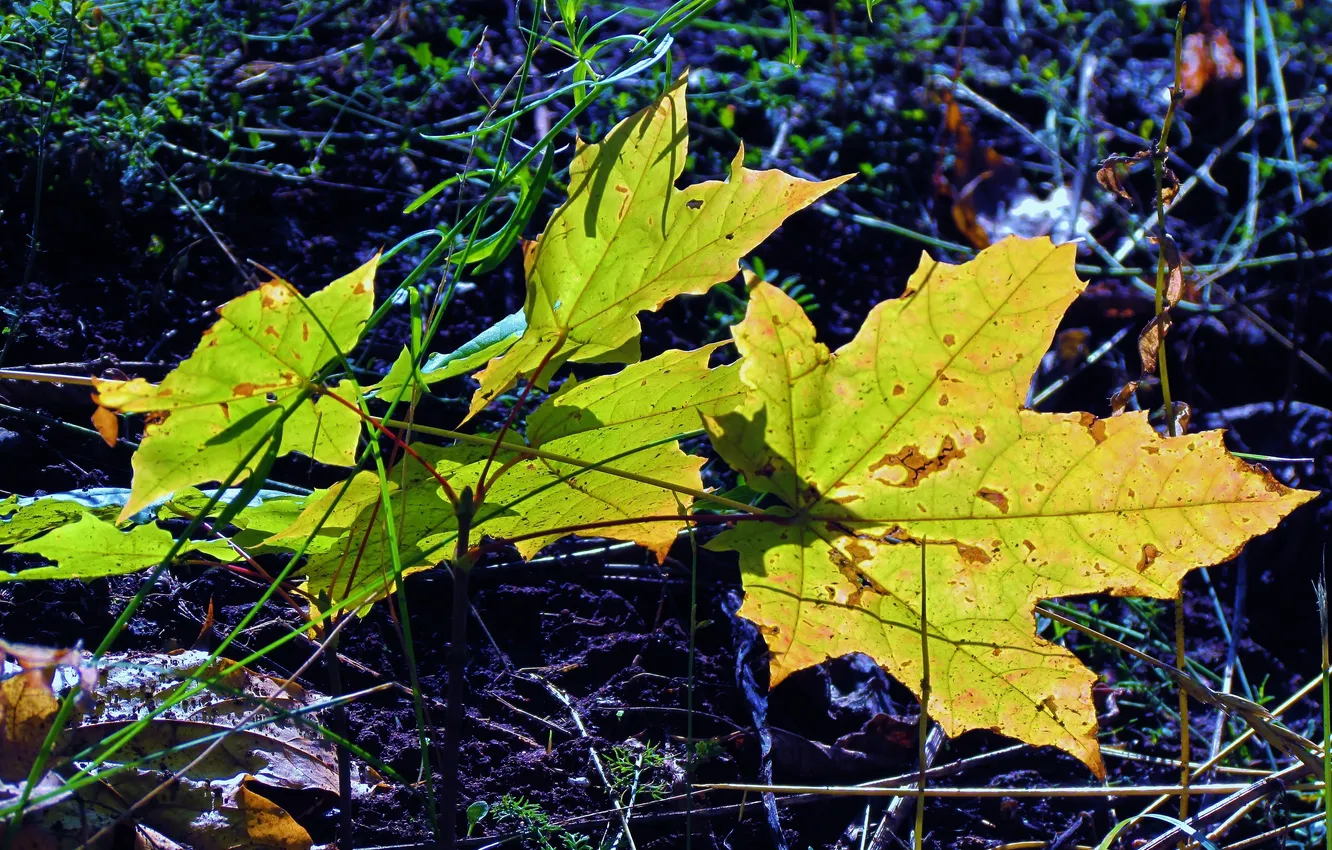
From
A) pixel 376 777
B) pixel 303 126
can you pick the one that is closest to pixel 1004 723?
pixel 376 777

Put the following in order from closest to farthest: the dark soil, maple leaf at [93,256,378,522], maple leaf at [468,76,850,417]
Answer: maple leaf at [93,256,378,522] < maple leaf at [468,76,850,417] < the dark soil

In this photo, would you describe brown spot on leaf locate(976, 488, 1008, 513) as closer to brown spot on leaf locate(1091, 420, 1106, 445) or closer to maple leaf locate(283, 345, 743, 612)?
brown spot on leaf locate(1091, 420, 1106, 445)

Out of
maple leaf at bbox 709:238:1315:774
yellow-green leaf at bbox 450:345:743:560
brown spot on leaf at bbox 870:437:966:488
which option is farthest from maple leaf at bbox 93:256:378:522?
brown spot on leaf at bbox 870:437:966:488

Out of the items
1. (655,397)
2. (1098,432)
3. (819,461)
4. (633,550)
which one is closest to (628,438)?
(655,397)

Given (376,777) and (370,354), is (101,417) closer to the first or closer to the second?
(376,777)

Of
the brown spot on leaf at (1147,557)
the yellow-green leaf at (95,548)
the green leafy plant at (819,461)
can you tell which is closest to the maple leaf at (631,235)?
the green leafy plant at (819,461)

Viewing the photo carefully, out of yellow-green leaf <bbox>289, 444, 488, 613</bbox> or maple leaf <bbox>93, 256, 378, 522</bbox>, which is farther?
yellow-green leaf <bbox>289, 444, 488, 613</bbox>
